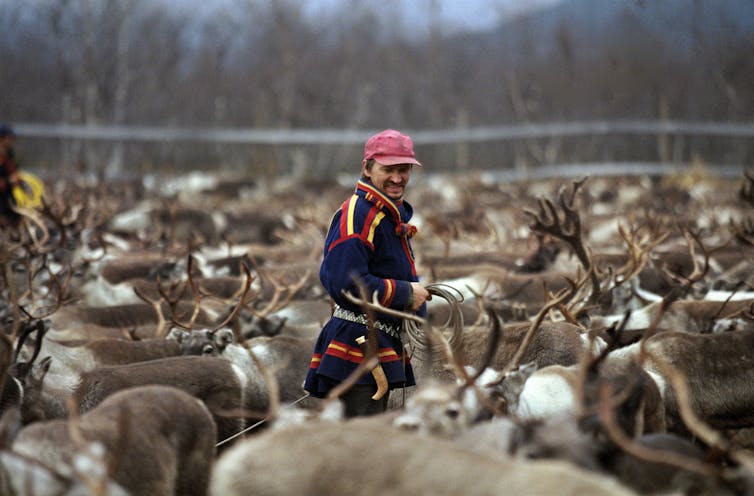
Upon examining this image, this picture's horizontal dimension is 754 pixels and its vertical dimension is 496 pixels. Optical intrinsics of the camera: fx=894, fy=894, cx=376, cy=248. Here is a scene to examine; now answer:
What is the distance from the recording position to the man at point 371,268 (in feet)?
10.7

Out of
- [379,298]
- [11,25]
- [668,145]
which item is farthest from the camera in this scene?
[11,25]

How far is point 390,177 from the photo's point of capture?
11.0ft

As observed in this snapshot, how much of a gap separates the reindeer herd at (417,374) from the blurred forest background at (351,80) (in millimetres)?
8318

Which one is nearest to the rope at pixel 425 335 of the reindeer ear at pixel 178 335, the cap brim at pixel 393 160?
the cap brim at pixel 393 160

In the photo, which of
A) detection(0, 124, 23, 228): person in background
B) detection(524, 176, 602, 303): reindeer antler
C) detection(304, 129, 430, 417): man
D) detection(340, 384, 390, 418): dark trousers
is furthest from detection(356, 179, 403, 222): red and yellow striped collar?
detection(0, 124, 23, 228): person in background

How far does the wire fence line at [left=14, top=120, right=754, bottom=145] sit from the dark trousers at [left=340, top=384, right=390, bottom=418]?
1599 cm

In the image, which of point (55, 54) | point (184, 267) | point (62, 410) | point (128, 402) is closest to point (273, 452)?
point (128, 402)

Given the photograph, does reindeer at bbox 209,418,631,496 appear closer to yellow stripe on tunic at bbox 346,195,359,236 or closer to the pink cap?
yellow stripe on tunic at bbox 346,195,359,236

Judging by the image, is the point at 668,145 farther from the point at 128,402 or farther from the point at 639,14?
the point at 128,402

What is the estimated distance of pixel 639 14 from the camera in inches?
709

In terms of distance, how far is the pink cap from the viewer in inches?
131

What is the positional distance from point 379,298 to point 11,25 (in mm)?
24037

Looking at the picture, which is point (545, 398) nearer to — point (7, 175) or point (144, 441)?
point (144, 441)

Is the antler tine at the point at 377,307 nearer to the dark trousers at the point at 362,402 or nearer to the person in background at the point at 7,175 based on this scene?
the dark trousers at the point at 362,402
